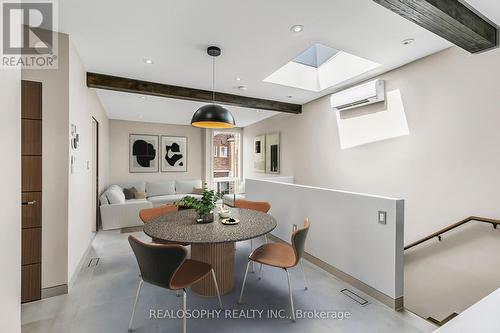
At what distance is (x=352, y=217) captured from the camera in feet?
8.23

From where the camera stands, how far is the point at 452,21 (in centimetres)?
184

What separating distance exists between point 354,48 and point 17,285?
11.1ft

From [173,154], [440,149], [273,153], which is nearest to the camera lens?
[440,149]

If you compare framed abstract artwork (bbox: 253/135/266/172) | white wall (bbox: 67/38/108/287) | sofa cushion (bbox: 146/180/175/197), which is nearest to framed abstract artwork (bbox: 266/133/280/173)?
framed abstract artwork (bbox: 253/135/266/172)

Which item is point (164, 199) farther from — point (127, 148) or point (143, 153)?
point (127, 148)

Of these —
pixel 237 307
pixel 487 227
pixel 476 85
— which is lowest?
pixel 237 307

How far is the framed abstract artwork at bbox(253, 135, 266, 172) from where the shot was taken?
637cm

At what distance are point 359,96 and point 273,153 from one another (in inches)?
110

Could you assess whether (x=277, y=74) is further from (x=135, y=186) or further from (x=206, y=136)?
(x=135, y=186)

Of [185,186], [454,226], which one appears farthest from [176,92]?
[454,226]

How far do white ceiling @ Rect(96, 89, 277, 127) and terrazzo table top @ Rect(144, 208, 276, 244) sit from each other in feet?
9.33

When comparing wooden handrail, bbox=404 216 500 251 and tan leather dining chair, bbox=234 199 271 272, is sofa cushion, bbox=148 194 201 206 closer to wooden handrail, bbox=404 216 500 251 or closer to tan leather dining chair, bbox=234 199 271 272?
tan leather dining chair, bbox=234 199 271 272

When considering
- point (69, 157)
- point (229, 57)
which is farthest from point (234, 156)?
point (69, 157)

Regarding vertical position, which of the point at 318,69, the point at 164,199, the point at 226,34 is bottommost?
the point at 164,199
